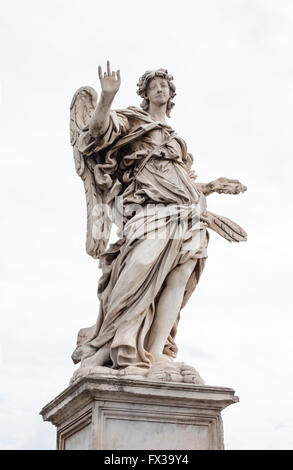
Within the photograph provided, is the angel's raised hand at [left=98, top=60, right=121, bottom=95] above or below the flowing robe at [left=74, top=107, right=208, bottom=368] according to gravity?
above

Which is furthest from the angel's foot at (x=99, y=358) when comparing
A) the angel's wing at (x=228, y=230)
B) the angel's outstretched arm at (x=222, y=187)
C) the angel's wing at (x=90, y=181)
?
the angel's outstretched arm at (x=222, y=187)

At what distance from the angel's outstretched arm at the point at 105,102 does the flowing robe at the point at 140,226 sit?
0.46 feet

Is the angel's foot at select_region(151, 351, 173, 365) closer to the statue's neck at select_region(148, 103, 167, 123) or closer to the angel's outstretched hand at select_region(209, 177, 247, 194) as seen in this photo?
the angel's outstretched hand at select_region(209, 177, 247, 194)

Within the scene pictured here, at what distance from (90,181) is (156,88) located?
50.9 inches

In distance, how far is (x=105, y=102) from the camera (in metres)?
7.48

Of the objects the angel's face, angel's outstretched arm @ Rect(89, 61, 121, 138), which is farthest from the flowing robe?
the angel's face

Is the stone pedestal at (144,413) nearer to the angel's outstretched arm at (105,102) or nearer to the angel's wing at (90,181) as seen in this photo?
the angel's wing at (90,181)

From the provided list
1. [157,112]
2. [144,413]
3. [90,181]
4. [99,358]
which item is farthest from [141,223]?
[144,413]

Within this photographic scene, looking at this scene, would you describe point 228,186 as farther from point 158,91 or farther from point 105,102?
point 105,102

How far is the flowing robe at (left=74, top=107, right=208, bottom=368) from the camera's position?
712cm

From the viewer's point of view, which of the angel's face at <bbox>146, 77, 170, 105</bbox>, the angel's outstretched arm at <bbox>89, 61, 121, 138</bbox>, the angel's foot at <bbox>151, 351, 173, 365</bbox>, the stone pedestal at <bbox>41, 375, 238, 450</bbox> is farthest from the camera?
the angel's face at <bbox>146, 77, 170, 105</bbox>

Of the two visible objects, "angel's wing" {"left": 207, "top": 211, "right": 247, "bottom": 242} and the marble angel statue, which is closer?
the marble angel statue

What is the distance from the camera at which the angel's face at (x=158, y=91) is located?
824 cm

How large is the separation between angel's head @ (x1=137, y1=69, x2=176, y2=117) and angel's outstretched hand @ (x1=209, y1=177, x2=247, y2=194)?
104 centimetres
